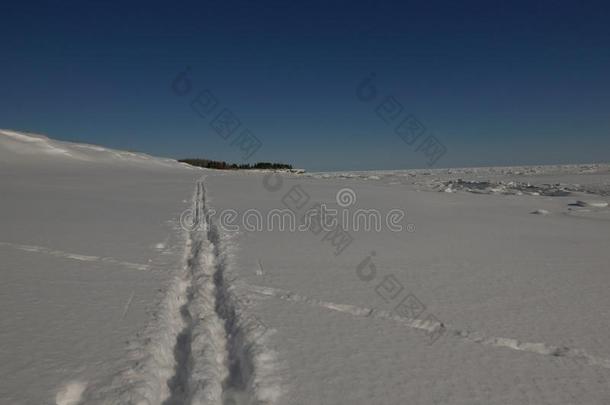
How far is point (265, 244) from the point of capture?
186 inches

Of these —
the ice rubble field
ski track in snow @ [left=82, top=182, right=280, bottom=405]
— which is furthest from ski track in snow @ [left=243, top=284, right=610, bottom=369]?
ski track in snow @ [left=82, top=182, right=280, bottom=405]

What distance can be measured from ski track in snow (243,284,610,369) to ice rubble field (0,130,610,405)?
0.01 meters

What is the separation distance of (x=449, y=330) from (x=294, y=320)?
39.4 inches

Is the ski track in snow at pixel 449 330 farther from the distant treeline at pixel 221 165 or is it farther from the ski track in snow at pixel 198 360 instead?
the distant treeline at pixel 221 165

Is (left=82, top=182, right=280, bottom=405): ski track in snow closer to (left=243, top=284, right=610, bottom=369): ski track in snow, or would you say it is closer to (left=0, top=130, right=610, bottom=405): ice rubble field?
(left=0, top=130, right=610, bottom=405): ice rubble field

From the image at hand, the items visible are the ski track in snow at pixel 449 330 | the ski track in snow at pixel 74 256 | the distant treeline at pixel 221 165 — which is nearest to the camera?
the ski track in snow at pixel 449 330

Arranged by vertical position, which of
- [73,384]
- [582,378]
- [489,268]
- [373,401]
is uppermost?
[489,268]

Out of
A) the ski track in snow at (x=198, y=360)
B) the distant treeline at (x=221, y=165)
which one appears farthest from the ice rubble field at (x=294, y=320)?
the distant treeline at (x=221, y=165)

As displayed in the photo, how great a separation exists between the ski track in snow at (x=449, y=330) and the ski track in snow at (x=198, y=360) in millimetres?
431

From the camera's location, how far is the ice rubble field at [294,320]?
1.73 m

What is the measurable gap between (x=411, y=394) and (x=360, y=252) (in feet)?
9.16

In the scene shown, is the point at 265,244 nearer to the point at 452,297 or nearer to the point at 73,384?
the point at 452,297

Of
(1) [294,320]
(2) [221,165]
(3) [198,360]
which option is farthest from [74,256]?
(2) [221,165]

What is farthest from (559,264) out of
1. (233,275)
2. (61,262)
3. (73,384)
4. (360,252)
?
(61,262)
